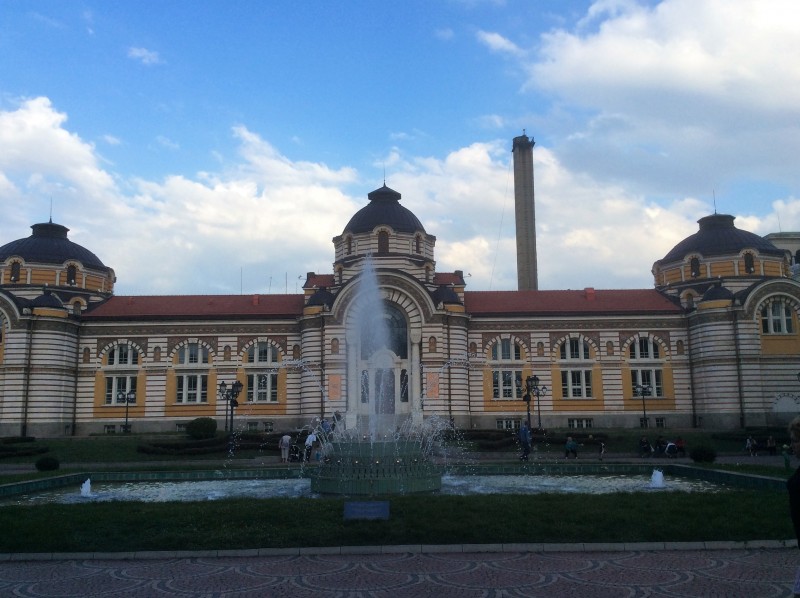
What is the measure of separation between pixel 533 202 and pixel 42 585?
6812 centimetres

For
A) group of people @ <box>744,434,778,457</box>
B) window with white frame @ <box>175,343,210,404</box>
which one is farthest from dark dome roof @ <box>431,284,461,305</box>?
group of people @ <box>744,434,778,457</box>

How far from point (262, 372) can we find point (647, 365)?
26479mm

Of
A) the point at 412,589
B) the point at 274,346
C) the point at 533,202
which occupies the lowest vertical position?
the point at 412,589

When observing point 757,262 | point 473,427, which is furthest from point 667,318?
point 473,427

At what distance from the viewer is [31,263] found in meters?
52.2

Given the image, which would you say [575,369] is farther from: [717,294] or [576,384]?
[717,294]

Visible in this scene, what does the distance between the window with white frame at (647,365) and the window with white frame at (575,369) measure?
3007 mm

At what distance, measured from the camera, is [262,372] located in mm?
49375

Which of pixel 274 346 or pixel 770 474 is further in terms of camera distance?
pixel 274 346

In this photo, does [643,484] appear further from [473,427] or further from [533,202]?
[533,202]

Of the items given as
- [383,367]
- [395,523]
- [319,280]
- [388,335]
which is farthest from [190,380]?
[395,523]

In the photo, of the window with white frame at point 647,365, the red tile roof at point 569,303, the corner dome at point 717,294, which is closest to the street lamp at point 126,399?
the red tile roof at point 569,303

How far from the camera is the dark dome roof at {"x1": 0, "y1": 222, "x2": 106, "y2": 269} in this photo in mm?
52531

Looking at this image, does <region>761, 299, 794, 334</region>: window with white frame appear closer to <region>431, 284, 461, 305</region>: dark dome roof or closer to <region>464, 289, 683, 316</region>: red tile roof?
<region>464, 289, 683, 316</region>: red tile roof
